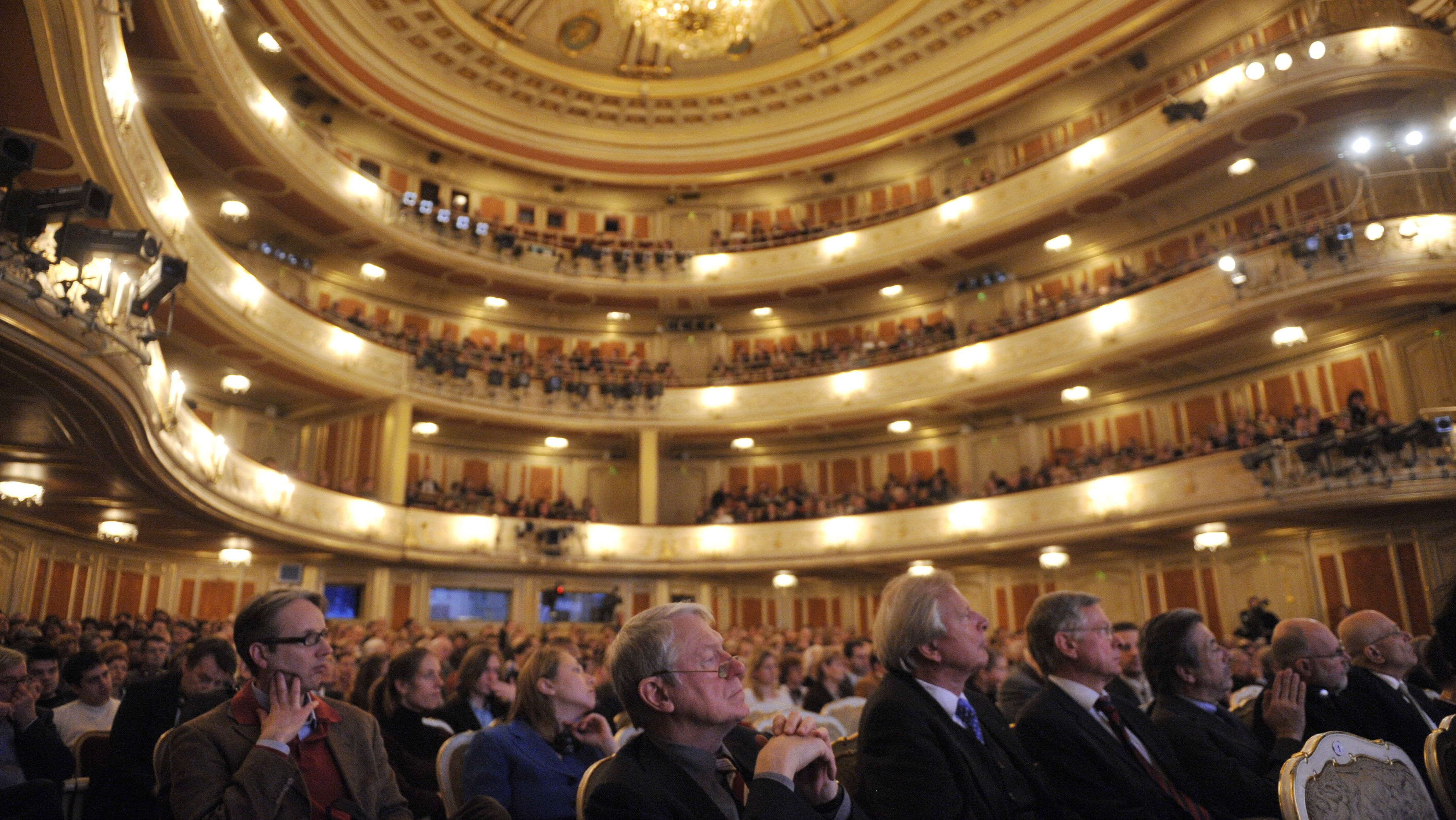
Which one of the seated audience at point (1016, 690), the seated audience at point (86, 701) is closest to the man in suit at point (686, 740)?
the seated audience at point (1016, 690)

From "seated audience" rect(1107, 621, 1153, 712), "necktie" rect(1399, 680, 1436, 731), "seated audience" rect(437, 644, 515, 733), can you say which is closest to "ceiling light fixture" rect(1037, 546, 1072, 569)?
"seated audience" rect(1107, 621, 1153, 712)

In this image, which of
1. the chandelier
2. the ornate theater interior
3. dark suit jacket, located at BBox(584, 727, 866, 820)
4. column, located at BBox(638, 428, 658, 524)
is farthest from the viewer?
column, located at BBox(638, 428, 658, 524)

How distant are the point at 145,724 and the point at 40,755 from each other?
41 cm

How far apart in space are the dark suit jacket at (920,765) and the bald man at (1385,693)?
6.12 feet

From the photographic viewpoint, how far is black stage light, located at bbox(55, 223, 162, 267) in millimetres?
6105

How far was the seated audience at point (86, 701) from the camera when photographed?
4992 millimetres

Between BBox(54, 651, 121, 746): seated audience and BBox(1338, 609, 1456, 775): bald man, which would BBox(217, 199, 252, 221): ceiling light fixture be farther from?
BBox(1338, 609, 1456, 775): bald man

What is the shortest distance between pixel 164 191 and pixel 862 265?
1264 centimetres

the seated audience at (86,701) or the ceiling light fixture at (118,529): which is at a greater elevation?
the ceiling light fixture at (118,529)

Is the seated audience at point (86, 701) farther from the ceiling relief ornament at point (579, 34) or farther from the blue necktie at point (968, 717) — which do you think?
the ceiling relief ornament at point (579, 34)

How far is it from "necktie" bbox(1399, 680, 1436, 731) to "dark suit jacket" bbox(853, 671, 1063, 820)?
2136mm

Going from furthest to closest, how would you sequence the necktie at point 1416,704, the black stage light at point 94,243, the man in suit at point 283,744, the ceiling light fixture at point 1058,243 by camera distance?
the ceiling light fixture at point 1058,243 < the black stage light at point 94,243 < the necktie at point 1416,704 < the man in suit at point 283,744

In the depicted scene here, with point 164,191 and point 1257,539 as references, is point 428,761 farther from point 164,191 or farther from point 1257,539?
point 1257,539

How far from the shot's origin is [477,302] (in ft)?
66.4
